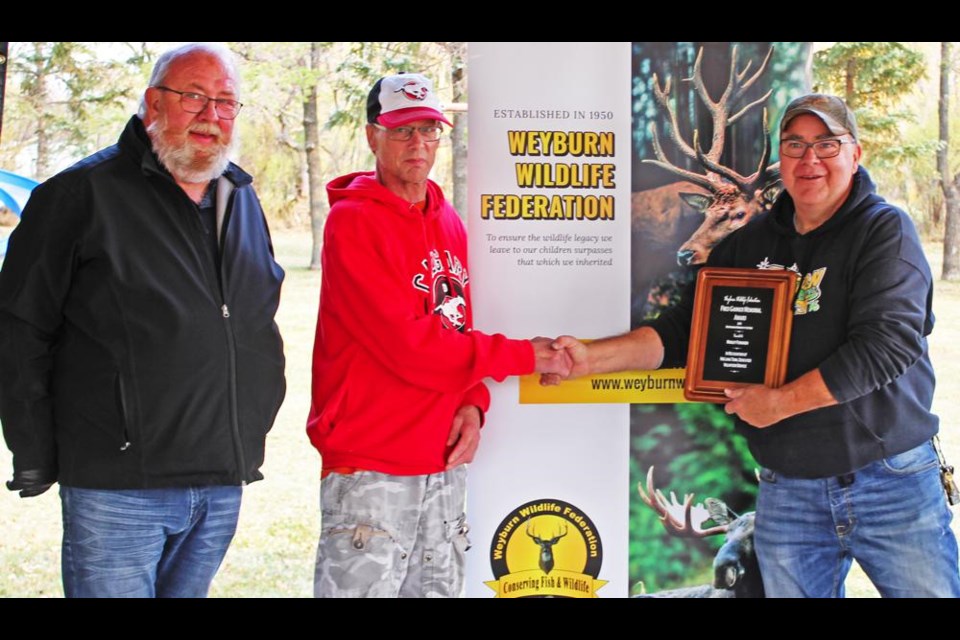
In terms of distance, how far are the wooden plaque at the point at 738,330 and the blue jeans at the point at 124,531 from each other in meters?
1.63

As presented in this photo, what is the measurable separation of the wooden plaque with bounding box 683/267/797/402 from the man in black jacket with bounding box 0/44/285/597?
4.89ft

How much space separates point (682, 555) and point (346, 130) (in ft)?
14.6

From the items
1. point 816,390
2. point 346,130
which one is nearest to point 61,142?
point 346,130

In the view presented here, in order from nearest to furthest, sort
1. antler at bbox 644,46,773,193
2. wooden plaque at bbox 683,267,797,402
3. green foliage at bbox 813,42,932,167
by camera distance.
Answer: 1. wooden plaque at bbox 683,267,797,402
2. antler at bbox 644,46,773,193
3. green foliage at bbox 813,42,932,167

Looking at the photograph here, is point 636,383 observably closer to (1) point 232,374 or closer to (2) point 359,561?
(2) point 359,561

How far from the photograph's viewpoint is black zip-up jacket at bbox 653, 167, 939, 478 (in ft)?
9.02

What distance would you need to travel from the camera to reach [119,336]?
8.48ft

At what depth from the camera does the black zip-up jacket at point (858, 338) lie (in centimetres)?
275

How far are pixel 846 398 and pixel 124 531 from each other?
2.19 m

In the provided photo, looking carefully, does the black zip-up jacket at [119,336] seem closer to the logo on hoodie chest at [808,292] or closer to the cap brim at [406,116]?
the cap brim at [406,116]

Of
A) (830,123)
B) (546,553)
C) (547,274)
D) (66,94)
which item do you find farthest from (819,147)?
(66,94)

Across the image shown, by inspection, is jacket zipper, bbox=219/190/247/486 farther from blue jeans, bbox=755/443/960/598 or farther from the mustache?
blue jeans, bbox=755/443/960/598

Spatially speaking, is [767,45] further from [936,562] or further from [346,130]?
[346,130]

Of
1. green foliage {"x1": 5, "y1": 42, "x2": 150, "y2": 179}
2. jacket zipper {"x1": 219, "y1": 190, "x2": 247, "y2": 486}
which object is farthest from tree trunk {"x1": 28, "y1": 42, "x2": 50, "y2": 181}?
jacket zipper {"x1": 219, "y1": 190, "x2": 247, "y2": 486}
